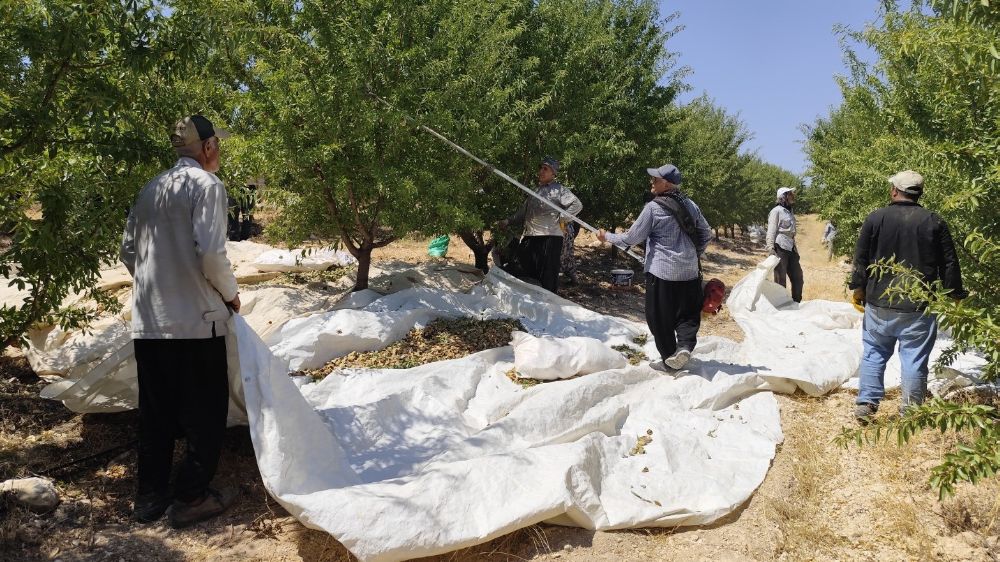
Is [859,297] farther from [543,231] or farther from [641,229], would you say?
[543,231]

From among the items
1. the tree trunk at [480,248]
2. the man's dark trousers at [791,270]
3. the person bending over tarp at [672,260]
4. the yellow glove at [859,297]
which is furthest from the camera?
the tree trunk at [480,248]

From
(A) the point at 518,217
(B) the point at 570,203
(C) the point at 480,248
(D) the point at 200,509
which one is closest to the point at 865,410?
(B) the point at 570,203

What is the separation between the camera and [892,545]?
3.17 m

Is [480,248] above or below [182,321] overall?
above

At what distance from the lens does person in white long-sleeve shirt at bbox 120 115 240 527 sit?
10.1 ft

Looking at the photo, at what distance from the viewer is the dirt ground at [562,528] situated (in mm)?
2967

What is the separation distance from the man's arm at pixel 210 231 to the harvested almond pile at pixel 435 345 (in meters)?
2.20

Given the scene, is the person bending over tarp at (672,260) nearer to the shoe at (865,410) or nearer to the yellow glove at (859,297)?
the yellow glove at (859,297)

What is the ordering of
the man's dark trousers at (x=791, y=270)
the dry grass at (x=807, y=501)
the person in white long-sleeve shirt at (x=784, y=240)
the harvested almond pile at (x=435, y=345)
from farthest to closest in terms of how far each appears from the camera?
the man's dark trousers at (x=791, y=270) < the person in white long-sleeve shirt at (x=784, y=240) < the harvested almond pile at (x=435, y=345) < the dry grass at (x=807, y=501)

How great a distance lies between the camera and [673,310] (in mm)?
5316

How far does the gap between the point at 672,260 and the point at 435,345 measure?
2225 millimetres

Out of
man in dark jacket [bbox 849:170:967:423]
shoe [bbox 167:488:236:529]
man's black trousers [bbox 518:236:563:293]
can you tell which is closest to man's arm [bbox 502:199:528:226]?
man's black trousers [bbox 518:236:563:293]

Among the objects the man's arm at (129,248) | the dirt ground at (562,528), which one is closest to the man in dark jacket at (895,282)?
the dirt ground at (562,528)

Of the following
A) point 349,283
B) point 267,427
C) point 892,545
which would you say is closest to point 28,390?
point 267,427
